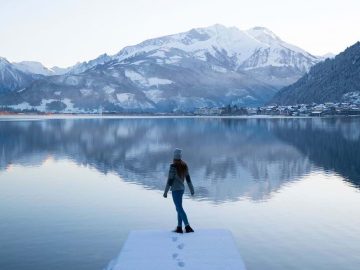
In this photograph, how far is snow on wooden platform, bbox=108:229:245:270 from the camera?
19750mm

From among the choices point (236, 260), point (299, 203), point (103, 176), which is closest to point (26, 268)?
point (236, 260)

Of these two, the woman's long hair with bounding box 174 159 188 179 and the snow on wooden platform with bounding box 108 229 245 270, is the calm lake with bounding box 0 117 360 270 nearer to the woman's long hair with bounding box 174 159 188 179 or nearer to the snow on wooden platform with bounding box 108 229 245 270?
the snow on wooden platform with bounding box 108 229 245 270

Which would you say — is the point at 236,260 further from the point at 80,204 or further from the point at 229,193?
the point at 229,193

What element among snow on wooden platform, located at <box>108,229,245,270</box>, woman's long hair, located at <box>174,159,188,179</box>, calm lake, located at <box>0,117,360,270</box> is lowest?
calm lake, located at <box>0,117,360,270</box>

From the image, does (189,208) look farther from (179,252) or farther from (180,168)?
(179,252)

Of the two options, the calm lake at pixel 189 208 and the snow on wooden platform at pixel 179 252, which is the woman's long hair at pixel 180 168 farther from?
the calm lake at pixel 189 208

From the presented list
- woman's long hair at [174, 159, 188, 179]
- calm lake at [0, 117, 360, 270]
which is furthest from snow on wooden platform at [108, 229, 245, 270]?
woman's long hair at [174, 159, 188, 179]

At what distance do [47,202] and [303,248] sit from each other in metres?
22.6

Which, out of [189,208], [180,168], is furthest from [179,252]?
[189,208]

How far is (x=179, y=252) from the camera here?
21484 mm

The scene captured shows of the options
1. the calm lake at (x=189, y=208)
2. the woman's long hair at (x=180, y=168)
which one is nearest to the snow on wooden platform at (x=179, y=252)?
the calm lake at (x=189, y=208)

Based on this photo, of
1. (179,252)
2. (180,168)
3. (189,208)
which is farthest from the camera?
(189,208)

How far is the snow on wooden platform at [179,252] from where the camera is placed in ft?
64.8

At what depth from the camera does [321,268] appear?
23.7 m
